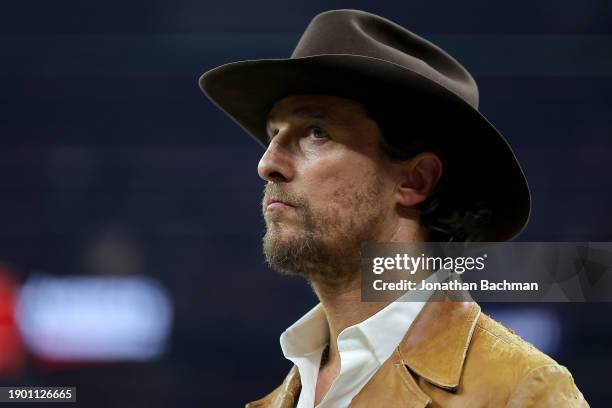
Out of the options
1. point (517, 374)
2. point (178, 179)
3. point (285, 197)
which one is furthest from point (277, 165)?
point (178, 179)

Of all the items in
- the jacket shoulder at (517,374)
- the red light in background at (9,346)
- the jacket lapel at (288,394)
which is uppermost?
the jacket shoulder at (517,374)

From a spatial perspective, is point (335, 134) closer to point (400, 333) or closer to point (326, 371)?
point (400, 333)

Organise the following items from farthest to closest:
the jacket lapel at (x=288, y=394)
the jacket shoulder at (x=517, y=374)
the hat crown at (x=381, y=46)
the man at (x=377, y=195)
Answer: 1. the jacket lapel at (x=288, y=394)
2. the hat crown at (x=381, y=46)
3. the man at (x=377, y=195)
4. the jacket shoulder at (x=517, y=374)

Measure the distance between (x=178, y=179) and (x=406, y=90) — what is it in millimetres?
1784

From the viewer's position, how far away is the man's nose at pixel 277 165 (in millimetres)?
1538

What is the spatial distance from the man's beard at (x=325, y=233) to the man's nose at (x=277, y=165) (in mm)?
22

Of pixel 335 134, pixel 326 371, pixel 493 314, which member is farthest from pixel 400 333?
pixel 493 314

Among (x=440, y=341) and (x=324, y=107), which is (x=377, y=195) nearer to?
(x=324, y=107)

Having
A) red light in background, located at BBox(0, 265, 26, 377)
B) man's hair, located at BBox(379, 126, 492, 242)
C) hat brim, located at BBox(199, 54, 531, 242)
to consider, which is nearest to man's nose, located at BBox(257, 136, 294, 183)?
hat brim, located at BBox(199, 54, 531, 242)

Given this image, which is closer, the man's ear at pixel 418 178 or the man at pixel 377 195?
the man at pixel 377 195

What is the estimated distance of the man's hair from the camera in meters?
1.63

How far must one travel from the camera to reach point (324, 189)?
153 cm

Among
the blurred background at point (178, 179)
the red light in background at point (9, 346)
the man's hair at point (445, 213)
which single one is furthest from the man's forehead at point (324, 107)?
the red light in background at point (9, 346)

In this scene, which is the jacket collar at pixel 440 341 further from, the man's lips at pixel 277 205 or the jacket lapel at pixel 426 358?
the man's lips at pixel 277 205
